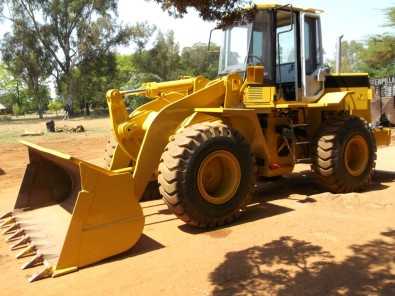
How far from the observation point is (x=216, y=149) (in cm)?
575

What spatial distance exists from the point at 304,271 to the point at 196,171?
5.91ft

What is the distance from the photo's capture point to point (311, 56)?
766 centimetres

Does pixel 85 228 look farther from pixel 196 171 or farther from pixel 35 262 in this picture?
pixel 196 171

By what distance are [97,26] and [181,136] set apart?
39.0m

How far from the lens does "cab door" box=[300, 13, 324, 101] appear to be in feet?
24.4

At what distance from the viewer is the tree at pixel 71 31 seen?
41469 millimetres

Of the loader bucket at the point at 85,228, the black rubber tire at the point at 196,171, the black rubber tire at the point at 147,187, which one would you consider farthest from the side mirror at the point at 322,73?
the loader bucket at the point at 85,228

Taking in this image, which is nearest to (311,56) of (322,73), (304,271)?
Answer: (322,73)

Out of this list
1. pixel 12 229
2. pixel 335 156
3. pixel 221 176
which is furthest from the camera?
pixel 335 156

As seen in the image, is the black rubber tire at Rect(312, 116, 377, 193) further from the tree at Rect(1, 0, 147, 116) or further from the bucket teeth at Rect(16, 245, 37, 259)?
the tree at Rect(1, 0, 147, 116)

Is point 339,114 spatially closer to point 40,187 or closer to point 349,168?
point 349,168

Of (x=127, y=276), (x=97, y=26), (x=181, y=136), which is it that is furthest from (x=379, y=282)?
(x=97, y=26)

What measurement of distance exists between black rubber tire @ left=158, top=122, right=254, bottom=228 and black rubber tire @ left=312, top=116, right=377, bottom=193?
1729 mm

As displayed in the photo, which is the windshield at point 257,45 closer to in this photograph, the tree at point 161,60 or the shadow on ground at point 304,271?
the shadow on ground at point 304,271
